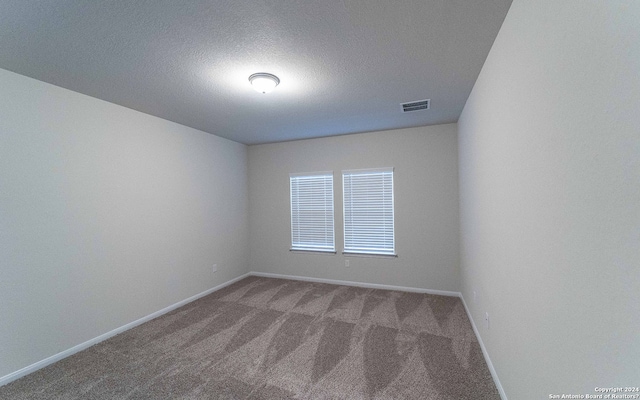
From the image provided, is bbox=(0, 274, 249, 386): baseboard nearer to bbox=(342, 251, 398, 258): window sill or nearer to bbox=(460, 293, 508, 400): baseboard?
bbox=(342, 251, 398, 258): window sill

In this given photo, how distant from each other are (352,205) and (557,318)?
3.47m

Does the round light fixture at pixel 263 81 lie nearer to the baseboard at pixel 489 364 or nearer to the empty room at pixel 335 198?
the empty room at pixel 335 198

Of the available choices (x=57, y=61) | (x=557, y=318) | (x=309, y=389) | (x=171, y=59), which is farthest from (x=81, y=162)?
(x=557, y=318)

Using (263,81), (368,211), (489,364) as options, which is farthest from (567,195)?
(368,211)

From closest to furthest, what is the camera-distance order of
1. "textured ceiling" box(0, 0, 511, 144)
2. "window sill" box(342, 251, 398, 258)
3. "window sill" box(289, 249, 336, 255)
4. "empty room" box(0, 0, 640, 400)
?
"empty room" box(0, 0, 640, 400) → "textured ceiling" box(0, 0, 511, 144) → "window sill" box(342, 251, 398, 258) → "window sill" box(289, 249, 336, 255)

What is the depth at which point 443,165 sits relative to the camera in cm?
393

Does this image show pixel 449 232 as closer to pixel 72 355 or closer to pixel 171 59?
pixel 171 59

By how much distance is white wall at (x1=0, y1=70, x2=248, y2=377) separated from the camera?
7.36 feet

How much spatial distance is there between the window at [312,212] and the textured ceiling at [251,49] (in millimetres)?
1833

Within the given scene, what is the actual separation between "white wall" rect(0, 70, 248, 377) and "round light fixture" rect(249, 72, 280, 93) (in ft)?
6.33

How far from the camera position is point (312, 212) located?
4.79m

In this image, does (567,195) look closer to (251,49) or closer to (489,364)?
(489,364)

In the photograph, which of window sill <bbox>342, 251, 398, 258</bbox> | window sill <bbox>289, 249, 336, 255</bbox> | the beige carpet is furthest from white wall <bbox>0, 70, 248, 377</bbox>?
window sill <bbox>342, 251, 398, 258</bbox>

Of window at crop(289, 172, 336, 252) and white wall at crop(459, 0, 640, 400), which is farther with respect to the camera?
window at crop(289, 172, 336, 252)
